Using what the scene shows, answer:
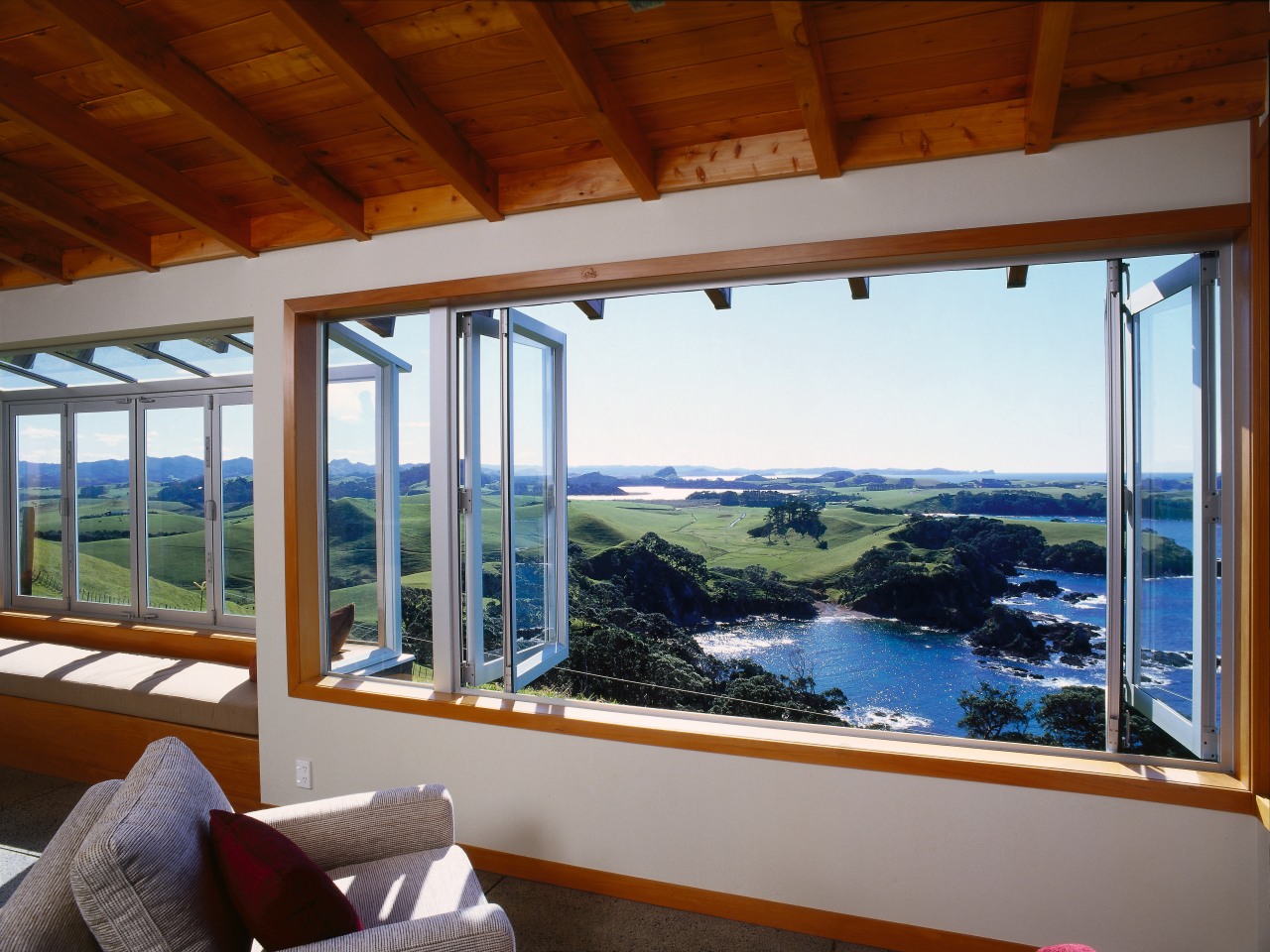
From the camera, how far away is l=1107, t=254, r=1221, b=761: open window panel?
206 cm

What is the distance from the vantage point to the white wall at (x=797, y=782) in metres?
1.99

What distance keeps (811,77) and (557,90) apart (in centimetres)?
75

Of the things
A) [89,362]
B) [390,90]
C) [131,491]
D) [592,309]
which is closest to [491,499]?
[592,309]

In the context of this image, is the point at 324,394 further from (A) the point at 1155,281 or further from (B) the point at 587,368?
(A) the point at 1155,281

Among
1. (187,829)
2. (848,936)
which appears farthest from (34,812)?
(848,936)

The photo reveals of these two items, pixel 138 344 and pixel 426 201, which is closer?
pixel 426 201

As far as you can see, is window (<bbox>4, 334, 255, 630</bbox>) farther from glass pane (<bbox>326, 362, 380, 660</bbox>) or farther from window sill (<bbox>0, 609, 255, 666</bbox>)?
glass pane (<bbox>326, 362, 380, 660</bbox>)

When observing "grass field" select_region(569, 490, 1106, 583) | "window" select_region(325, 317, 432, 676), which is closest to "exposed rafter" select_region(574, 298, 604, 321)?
"window" select_region(325, 317, 432, 676)

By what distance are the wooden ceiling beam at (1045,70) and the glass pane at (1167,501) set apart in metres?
0.65

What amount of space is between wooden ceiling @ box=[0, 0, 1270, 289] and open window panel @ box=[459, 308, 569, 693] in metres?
0.58

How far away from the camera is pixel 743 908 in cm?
238

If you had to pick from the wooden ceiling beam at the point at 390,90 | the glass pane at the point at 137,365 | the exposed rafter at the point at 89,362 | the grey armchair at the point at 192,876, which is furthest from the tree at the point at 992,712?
the exposed rafter at the point at 89,362

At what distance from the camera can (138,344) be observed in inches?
154

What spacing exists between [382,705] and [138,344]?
257 cm
